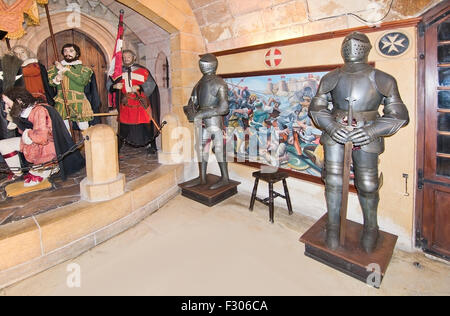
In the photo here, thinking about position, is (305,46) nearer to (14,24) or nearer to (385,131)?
(385,131)

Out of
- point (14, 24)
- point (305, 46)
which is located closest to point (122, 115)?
point (14, 24)

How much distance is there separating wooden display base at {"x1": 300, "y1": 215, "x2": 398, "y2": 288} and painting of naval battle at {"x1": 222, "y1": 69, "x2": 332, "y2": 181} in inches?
39.0

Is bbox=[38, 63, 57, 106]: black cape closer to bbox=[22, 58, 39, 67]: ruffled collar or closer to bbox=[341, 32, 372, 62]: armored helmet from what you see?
bbox=[22, 58, 39, 67]: ruffled collar

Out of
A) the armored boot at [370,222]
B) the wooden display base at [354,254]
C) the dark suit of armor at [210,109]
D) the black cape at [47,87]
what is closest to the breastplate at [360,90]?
the armored boot at [370,222]

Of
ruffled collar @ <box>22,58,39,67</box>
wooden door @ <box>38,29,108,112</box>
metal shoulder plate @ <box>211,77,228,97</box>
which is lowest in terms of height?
metal shoulder plate @ <box>211,77,228,97</box>

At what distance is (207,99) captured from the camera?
12.6 ft

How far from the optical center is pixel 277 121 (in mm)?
3836

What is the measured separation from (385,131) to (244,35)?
2.82m

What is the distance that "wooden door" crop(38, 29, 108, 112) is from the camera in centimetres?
502

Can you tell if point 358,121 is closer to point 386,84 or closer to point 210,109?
point 386,84

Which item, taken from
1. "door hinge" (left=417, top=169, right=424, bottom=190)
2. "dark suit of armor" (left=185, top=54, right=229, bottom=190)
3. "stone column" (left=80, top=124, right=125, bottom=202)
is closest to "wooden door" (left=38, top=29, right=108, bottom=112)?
"stone column" (left=80, top=124, right=125, bottom=202)

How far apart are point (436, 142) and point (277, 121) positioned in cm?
183

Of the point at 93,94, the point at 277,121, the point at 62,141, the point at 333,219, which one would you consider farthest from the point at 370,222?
the point at 93,94

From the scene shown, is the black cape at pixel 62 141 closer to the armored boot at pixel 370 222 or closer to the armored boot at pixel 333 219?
the armored boot at pixel 333 219
